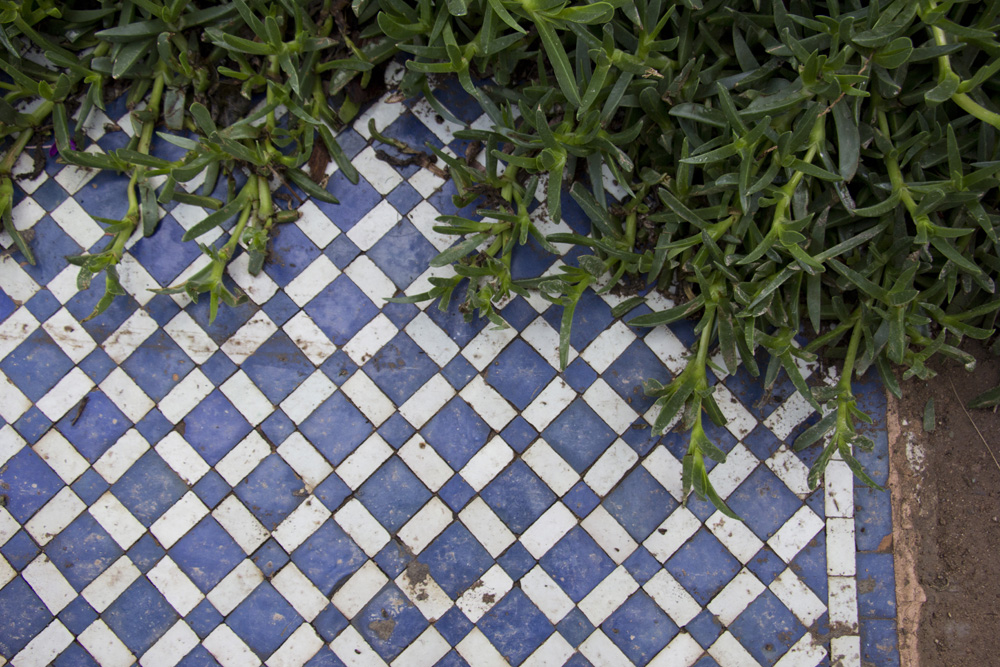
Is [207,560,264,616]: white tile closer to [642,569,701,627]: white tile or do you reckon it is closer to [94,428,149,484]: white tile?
[94,428,149,484]: white tile

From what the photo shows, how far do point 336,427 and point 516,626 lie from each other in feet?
2.48

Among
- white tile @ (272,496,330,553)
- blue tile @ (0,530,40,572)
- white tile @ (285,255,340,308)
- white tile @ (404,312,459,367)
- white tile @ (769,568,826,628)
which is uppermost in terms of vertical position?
white tile @ (285,255,340,308)

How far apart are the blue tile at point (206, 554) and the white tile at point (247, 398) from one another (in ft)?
1.07

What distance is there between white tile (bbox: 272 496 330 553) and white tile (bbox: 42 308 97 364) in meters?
0.74

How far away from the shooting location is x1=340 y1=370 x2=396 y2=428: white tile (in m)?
1.73

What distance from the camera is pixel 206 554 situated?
5.64 ft

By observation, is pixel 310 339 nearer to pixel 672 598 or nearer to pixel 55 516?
pixel 55 516

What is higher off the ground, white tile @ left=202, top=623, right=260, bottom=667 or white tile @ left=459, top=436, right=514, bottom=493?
white tile @ left=459, top=436, right=514, bottom=493

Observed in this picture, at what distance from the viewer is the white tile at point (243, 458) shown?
1728 mm

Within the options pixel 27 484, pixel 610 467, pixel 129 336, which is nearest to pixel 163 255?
pixel 129 336

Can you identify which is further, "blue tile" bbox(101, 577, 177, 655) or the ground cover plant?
"blue tile" bbox(101, 577, 177, 655)

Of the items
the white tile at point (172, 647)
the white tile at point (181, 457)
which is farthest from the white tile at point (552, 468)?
the white tile at point (172, 647)

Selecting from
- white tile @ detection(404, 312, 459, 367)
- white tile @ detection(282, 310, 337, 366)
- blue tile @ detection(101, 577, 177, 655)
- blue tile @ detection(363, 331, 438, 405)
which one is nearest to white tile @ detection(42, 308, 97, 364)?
white tile @ detection(282, 310, 337, 366)

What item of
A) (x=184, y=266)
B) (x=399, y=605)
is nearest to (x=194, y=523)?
(x=399, y=605)
